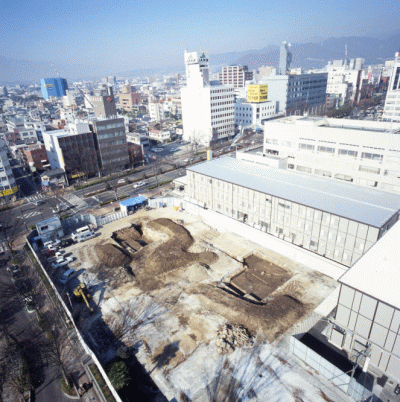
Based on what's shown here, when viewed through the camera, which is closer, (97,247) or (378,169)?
(97,247)

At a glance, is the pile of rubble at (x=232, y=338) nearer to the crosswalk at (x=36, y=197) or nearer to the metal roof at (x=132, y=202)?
the metal roof at (x=132, y=202)

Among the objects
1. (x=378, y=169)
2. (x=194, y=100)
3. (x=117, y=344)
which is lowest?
(x=117, y=344)

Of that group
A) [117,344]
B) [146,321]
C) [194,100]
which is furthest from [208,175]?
[194,100]

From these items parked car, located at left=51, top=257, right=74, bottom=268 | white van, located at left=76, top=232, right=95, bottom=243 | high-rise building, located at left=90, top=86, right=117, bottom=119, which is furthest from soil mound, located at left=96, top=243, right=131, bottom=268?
high-rise building, located at left=90, top=86, right=117, bottom=119

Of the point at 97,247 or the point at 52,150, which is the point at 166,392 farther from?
the point at 52,150


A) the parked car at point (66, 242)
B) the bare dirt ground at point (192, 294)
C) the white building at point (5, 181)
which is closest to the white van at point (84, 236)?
the bare dirt ground at point (192, 294)

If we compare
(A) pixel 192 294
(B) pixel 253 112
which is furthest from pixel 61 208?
(B) pixel 253 112
